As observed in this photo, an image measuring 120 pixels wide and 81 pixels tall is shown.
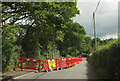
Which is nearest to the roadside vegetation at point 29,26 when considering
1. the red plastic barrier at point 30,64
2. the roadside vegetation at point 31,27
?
the roadside vegetation at point 31,27

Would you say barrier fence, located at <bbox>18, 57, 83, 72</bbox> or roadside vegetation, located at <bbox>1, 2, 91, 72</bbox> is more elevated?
roadside vegetation, located at <bbox>1, 2, 91, 72</bbox>

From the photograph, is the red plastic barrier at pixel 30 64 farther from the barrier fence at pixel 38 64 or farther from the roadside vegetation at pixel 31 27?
the roadside vegetation at pixel 31 27

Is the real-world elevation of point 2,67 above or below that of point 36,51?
below

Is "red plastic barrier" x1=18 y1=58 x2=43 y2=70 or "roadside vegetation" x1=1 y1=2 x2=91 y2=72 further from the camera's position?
"red plastic barrier" x1=18 y1=58 x2=43 y2=70

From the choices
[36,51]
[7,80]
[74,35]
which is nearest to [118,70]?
[7,80]

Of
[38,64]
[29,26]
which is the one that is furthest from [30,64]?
[29,26]

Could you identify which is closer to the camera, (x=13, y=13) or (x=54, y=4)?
(x=54, y=4)

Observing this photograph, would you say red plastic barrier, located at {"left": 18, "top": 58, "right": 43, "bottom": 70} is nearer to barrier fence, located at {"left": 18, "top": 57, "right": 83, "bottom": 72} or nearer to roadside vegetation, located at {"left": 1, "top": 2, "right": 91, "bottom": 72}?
barrier fence, located at {"left": 18, "top": 57, "right": 83, "bottom": 72}

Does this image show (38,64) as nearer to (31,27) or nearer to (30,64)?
(30,64)

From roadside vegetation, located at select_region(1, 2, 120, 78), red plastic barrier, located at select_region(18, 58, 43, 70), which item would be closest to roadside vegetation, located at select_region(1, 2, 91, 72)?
roadside vegetation, located at select_region(1, 2, 120, 78)

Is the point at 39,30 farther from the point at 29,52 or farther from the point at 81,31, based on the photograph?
the point at 81,31

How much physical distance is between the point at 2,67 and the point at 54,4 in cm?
708

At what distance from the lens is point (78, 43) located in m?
39.2

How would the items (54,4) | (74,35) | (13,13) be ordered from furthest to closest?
(74,35)
(13,13)
(54,4)
